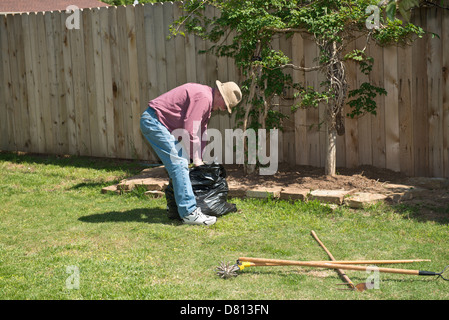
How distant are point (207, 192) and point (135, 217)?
869 mm

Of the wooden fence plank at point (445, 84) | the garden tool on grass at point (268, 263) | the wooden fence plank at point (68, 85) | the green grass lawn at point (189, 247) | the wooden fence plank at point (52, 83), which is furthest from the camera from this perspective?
the wooden fence plank at point (52, 83)

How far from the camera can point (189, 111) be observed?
5.91 meters

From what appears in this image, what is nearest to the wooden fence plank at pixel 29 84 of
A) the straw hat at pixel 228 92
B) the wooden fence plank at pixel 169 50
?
the wooden fence plank at pixel 169 50

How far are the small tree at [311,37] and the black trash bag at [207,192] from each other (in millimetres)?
1370

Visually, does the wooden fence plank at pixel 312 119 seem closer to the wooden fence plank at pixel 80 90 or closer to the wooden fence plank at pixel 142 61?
the wooden fence plank at pixel 142 61

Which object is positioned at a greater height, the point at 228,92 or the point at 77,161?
the point at 228,92

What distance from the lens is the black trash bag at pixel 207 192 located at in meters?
6.23

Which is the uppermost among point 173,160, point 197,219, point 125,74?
point 125,74

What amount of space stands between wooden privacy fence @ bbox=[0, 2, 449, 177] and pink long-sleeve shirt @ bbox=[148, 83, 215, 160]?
208 centimetres

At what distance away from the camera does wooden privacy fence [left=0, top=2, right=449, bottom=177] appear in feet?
23.5

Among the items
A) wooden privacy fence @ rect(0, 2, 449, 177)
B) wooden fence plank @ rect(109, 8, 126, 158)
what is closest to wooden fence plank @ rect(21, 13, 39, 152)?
wooden privacy fence @ rect(0, 2, 449, 177)

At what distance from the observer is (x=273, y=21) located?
21.8 ft

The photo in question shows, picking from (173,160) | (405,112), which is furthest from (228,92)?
(405,112)

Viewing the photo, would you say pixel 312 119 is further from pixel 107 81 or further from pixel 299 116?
pixel 107 81
